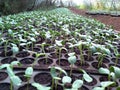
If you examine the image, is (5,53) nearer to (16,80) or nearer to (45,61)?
(45,61)

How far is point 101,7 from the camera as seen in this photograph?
44.1 feet

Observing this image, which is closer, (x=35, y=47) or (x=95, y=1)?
(x=35, y=47)

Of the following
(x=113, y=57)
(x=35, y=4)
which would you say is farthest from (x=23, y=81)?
(x=35, y=4)

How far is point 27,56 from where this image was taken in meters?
1.79

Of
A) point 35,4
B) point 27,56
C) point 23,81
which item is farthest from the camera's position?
point 35,4

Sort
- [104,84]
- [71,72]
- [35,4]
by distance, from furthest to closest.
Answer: [35,4] < [71,72] < [104,84]

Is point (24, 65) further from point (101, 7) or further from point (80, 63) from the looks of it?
point (101, 7)

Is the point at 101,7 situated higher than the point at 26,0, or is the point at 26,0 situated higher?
the point at 26,0

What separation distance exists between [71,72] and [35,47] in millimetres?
648

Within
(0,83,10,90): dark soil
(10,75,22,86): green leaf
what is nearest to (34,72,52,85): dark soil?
(0,83,10,90): dark soil

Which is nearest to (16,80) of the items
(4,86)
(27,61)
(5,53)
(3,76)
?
(4,86)

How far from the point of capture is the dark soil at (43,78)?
51.9 inches

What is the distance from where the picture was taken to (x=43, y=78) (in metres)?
1.37

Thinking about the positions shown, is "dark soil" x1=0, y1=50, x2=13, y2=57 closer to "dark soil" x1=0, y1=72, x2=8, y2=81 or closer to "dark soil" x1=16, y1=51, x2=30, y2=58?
"dark soil" x1=16, y1=51, x2=30, y2=58
